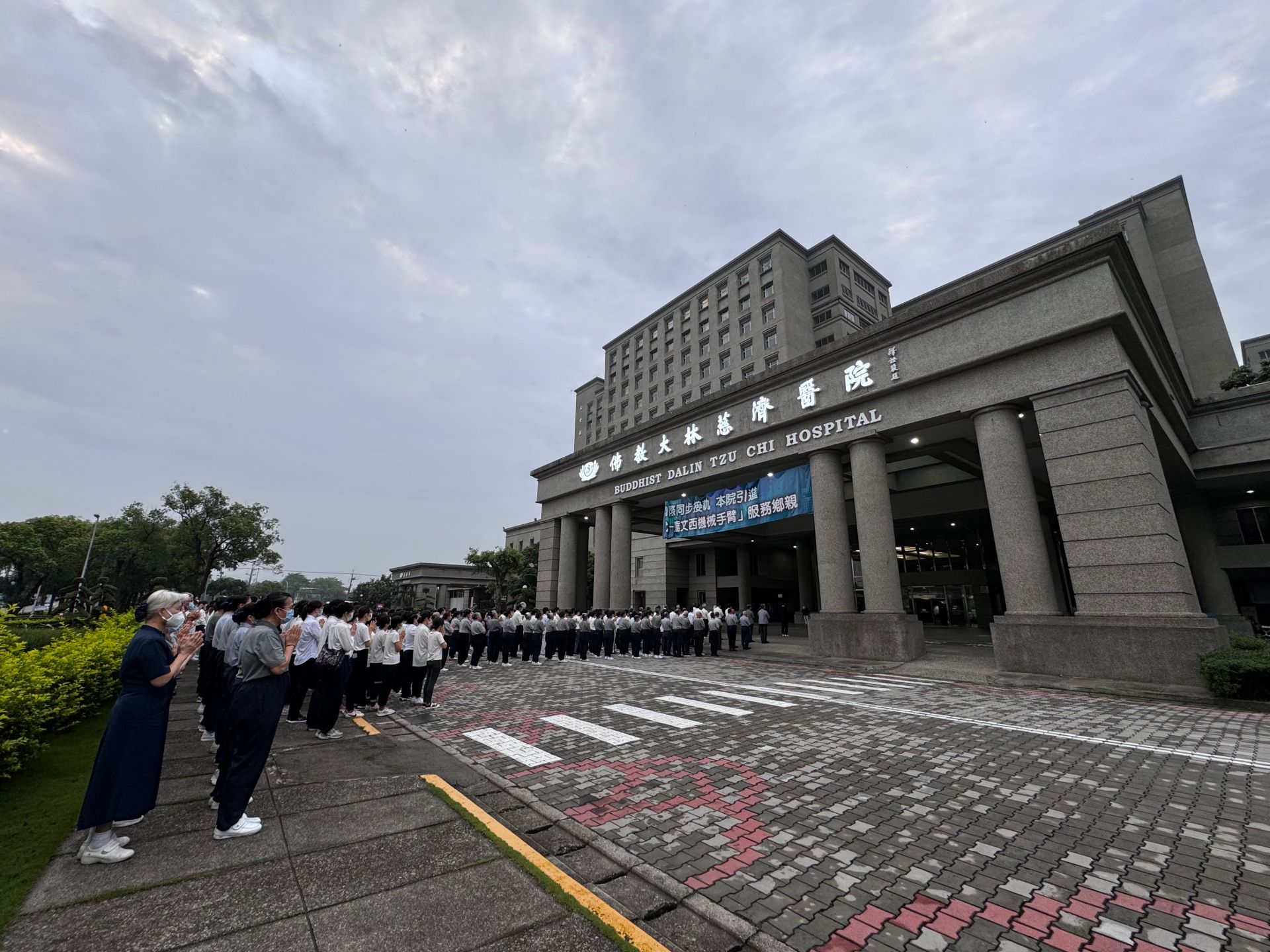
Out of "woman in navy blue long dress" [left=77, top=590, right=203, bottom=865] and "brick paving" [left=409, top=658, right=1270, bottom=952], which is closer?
"brick paving" [left=409, top=658, right=1270, bottom=952]

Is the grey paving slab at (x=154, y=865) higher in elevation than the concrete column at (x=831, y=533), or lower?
lower

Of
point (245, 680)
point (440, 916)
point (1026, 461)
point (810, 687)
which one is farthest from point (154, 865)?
point (1026, 461)

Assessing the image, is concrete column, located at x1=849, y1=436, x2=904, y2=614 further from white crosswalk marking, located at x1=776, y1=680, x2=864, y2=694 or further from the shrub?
the shrub

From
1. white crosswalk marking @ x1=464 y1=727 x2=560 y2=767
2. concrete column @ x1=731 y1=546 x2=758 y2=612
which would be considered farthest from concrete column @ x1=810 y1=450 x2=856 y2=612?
concrete column @ x1=731 y1=546 x2=758 y2=612

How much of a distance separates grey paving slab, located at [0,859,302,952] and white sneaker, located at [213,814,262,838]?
67 centimetres

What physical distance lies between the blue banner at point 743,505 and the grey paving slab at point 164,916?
1834 centimetres

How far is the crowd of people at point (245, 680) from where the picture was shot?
4.04 m

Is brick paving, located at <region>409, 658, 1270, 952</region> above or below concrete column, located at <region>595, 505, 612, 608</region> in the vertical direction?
below

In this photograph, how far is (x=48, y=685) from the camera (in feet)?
21.7

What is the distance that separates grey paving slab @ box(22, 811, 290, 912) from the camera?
334cm

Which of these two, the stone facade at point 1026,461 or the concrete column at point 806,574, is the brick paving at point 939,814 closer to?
the stone facade at point 1026,461

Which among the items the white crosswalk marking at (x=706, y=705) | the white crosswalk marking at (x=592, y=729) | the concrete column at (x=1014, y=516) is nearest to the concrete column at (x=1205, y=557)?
the concrete column at (x=1014, y=516)

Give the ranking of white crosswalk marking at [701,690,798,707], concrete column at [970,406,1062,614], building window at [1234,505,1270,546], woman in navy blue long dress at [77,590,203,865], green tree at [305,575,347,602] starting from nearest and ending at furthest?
woman in navy blue long dress at [77,590,203,865], white crosswalk marking at [701,690,798,707], concrete column at [970,406,1062,614], building window at [1234,505,1270,546], green tree at [305,575,347,602]

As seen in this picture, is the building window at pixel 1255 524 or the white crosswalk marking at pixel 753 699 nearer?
the white crosswalk marking at pixel 753 699
